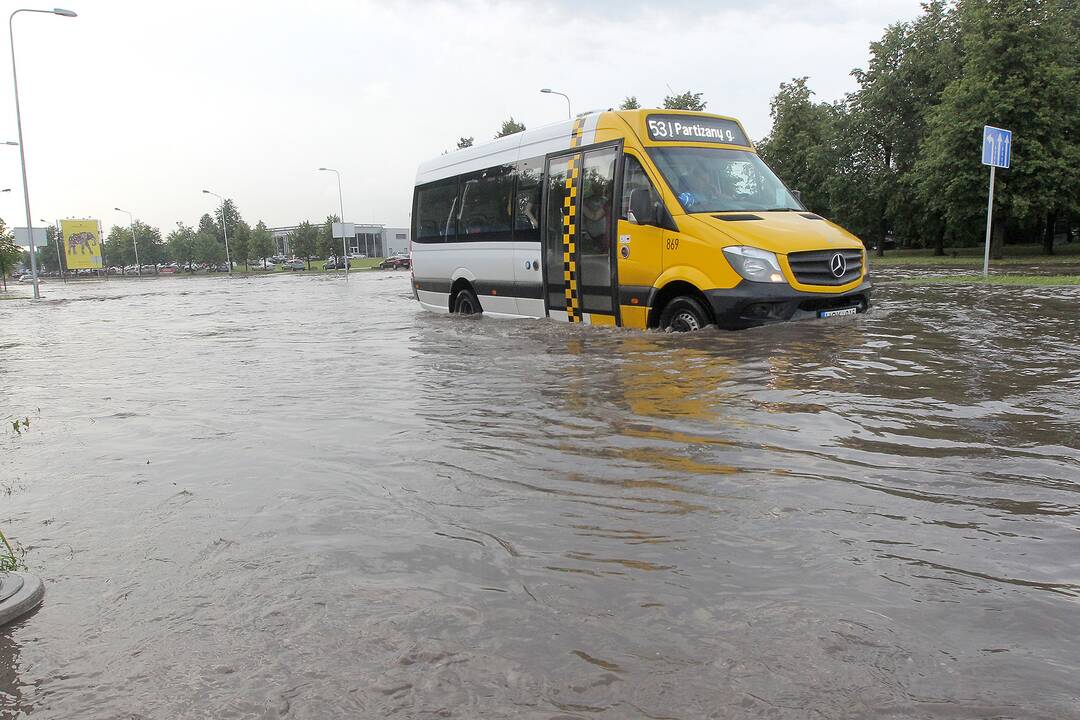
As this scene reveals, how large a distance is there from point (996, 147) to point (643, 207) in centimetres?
1130

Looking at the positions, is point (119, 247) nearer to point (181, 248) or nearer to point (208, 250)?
point (181, 248)

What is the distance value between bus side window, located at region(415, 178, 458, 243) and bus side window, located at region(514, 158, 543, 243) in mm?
2107

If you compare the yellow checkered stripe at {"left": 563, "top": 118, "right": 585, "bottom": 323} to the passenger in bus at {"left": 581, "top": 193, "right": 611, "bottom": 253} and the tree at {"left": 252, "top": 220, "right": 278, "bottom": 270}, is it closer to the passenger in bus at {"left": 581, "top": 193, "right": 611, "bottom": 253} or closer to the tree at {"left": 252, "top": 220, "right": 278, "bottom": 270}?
the passenger in bus at {"left": 581, "top": 193, "right": 611, "bottom": 253}

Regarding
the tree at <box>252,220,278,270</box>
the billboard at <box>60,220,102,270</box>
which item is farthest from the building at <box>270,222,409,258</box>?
the billboard at <box>60,220,102,270</box>

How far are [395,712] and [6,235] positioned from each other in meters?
56.2

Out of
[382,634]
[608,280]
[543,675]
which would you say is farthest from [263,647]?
[608,280]

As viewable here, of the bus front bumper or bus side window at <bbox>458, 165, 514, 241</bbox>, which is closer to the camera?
the bus front bumper

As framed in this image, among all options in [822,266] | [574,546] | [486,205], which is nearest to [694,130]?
[822,266]

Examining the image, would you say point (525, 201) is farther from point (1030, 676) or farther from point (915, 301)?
point (1030, 676)

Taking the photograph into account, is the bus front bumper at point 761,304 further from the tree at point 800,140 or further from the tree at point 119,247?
the tree at point 119,247

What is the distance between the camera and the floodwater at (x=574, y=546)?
2215 mm

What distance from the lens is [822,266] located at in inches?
318

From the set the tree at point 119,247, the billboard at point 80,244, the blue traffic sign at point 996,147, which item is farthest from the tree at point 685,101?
the tree at point 119,247

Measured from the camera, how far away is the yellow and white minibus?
7.88 metres
